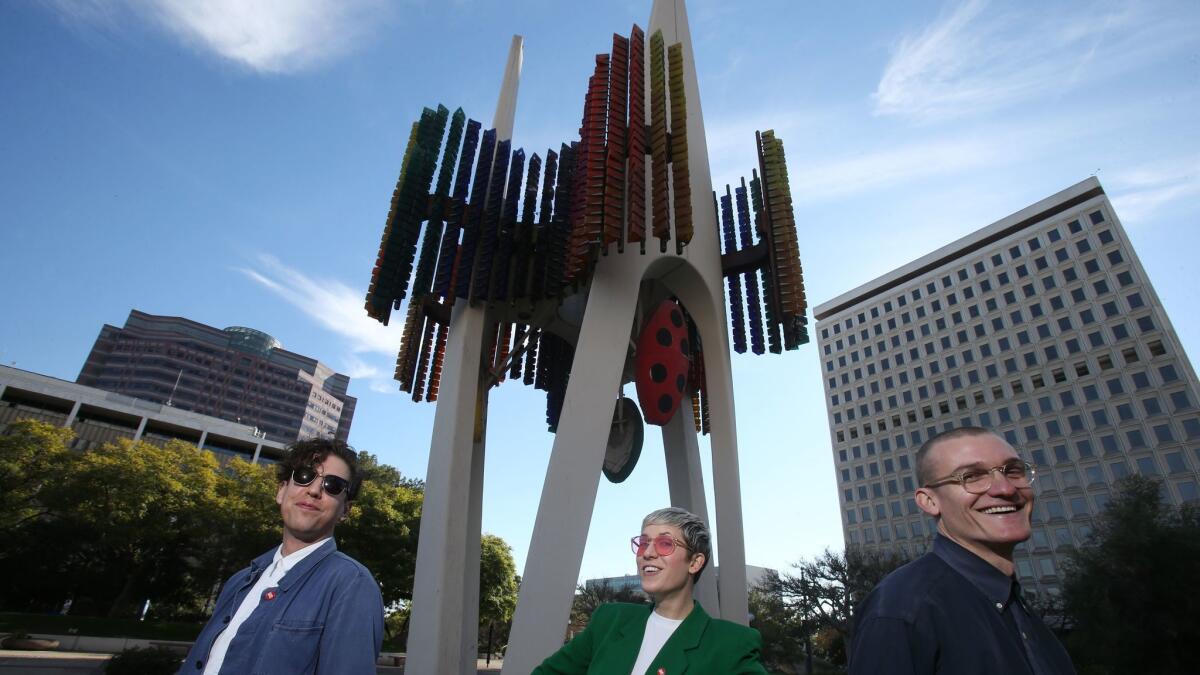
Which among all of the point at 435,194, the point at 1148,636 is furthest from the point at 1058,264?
the point at 435,194

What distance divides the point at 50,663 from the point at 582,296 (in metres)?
19.5

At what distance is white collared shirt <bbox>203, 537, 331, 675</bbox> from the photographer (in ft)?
7.80

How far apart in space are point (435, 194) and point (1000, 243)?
213 ft

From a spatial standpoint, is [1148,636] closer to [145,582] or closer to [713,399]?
[713,399]

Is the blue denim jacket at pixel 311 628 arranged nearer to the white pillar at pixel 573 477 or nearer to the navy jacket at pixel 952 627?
the navy jacket at pixel 952 627

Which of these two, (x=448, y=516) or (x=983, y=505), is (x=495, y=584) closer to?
(x=448, y=516)

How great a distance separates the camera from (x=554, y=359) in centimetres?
1605

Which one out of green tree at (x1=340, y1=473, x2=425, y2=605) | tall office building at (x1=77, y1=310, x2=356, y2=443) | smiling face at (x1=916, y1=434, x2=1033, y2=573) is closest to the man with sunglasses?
smiling face at (x1=916, y1=434, x2=1033, y2=573)

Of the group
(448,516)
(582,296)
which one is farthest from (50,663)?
(582,296)

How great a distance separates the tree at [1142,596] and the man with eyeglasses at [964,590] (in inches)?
1022

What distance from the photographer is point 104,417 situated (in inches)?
2186

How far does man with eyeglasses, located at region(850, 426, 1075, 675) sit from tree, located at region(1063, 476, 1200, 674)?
2596 centimetres

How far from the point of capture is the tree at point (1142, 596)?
20250 millimetres

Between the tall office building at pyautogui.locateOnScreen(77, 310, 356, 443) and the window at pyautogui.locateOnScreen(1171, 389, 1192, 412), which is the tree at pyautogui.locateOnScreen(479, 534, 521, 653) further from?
the tall office building at pyautogui.locateOnScreen(77, 310, 356, 443)
